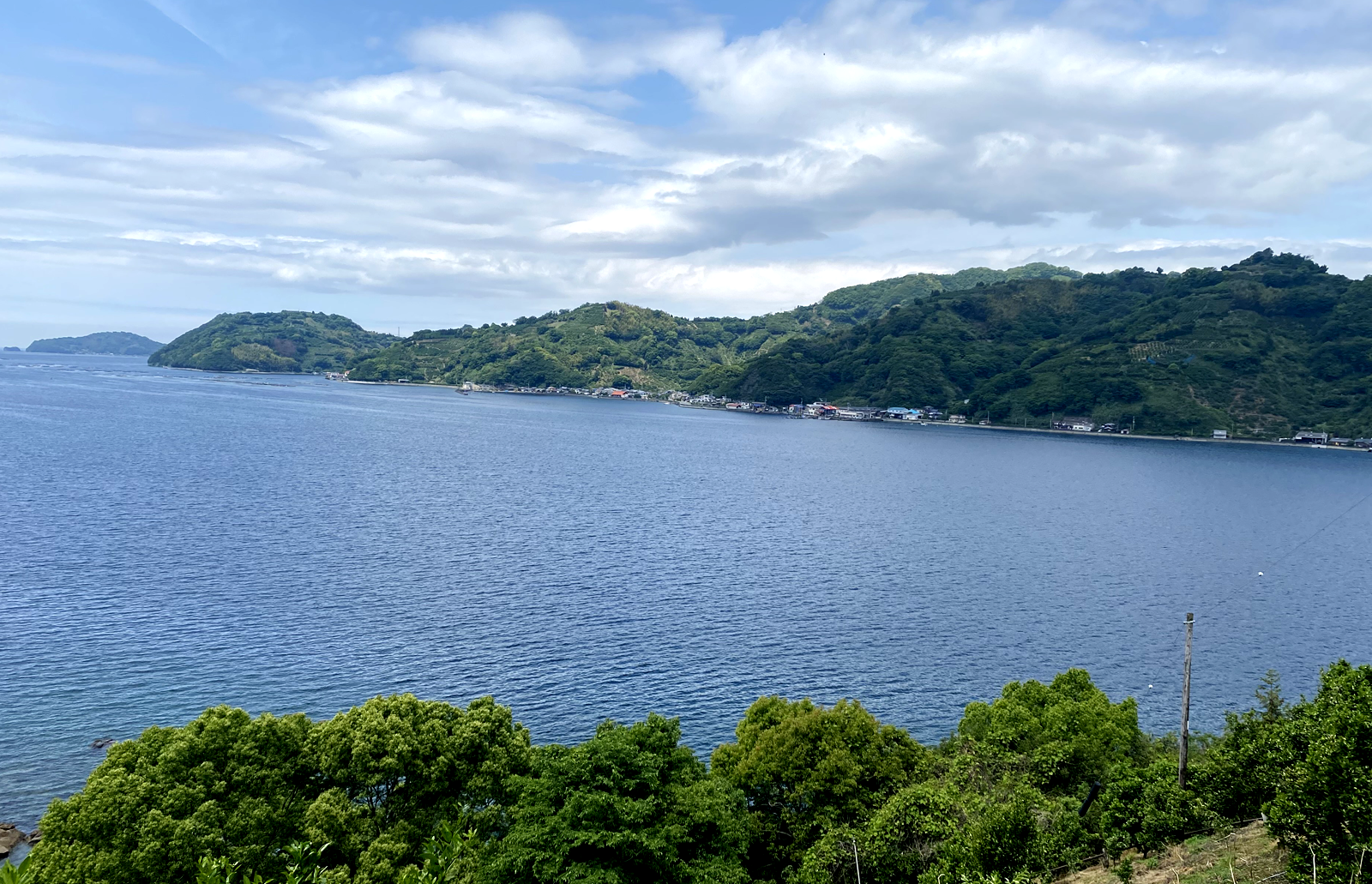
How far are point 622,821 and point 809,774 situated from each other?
904 centimetres

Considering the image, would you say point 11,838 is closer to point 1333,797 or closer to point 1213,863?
point 1213,863

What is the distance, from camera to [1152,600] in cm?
7706

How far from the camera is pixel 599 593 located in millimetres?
71625

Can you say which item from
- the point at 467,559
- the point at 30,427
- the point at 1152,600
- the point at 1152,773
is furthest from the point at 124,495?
the point at 1152,600

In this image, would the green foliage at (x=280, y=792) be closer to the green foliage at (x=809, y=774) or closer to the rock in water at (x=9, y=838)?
the green foliage at (x=809, y=774)

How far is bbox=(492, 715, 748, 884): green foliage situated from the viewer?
80.5 feet

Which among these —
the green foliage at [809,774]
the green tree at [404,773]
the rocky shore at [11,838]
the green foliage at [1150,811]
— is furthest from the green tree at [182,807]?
the green foliage at [1150,811]

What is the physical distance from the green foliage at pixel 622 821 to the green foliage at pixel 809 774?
2.24 meters

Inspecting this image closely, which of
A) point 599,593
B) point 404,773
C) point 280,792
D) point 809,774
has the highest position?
point 404,773

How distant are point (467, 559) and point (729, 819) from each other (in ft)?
193

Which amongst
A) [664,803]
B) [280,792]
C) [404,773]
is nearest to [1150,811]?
[664,803]

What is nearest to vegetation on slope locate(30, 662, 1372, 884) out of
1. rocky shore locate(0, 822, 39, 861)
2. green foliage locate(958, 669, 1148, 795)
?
green foliage locate(958, 669, 1148, 795)

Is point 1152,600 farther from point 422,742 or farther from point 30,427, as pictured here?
point 30,427

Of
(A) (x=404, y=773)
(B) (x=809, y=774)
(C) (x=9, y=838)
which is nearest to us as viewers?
(A) (x=404, y=773)
